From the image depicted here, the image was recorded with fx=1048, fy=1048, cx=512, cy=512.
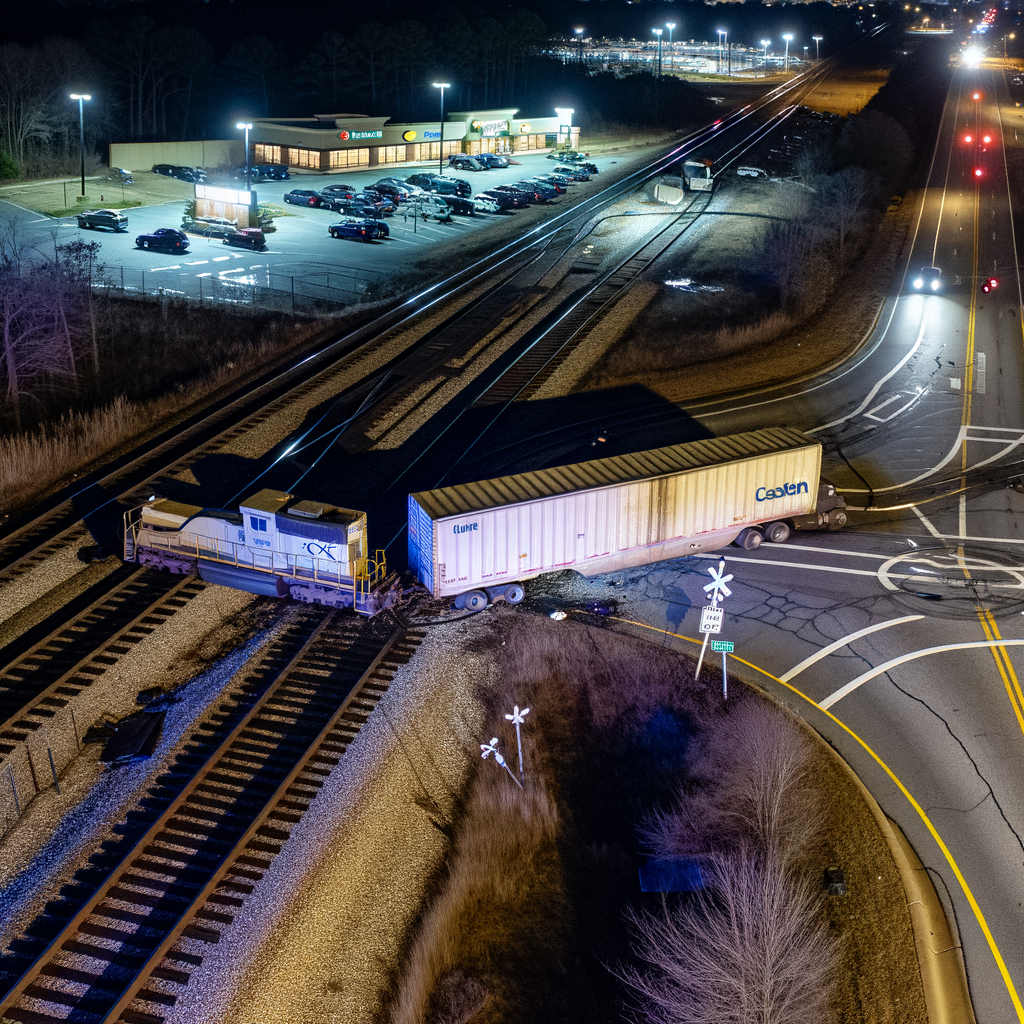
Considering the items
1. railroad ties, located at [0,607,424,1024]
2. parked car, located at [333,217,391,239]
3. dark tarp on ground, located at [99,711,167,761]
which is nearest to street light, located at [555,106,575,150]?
parked car, located at [333,217,391,239]

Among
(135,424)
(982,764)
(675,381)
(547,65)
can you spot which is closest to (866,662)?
(982,764)

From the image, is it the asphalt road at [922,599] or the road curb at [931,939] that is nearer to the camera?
the road curb at [931,939]

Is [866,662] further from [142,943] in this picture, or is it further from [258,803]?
[142,943]

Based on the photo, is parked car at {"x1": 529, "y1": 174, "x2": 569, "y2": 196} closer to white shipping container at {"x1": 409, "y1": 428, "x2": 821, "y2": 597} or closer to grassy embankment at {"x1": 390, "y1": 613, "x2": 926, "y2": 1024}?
white shipping container at {"x1": 409, "y1": 428, "x2": 821, "y2": 597}

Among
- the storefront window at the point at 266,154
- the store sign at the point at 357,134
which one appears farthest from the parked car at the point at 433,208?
the storefront window at the point at 266,154

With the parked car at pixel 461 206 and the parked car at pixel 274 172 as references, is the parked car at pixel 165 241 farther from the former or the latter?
the parked car at pixel 274 172

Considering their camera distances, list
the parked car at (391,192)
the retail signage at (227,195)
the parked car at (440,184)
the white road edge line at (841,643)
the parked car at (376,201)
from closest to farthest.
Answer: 1. the white road edge line at (841,643)
2. the retail signage at (227,195)
3. the parked car at (376,201)
4. the parked car at (391,192)
5. the parked car at (440,184)
